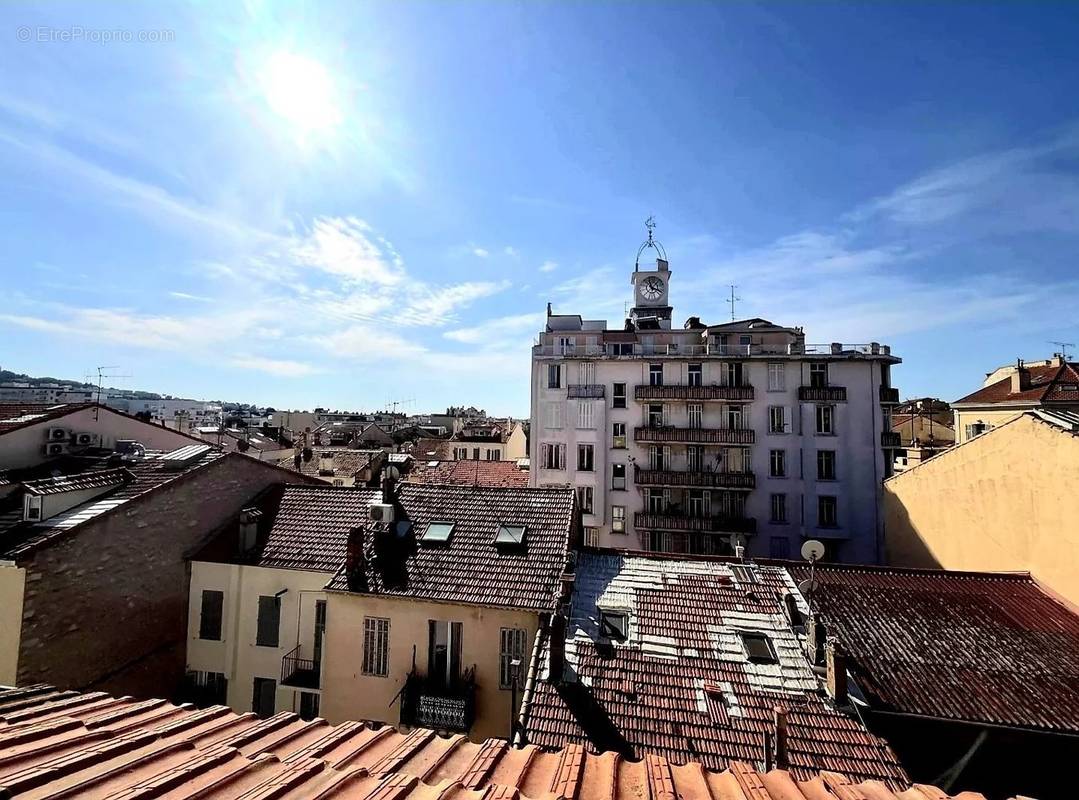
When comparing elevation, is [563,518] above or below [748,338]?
below

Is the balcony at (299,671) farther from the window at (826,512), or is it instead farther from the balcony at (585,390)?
the window at (826,512)

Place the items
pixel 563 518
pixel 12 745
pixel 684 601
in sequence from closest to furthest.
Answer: pixel 12 745, pixel 684 601, pixel 563 518

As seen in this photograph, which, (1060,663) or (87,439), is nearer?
(1060,663)

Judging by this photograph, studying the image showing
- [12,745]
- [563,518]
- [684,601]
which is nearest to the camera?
[12,745]

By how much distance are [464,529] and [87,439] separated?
16.9 meters

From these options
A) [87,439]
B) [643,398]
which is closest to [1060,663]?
[643,398]

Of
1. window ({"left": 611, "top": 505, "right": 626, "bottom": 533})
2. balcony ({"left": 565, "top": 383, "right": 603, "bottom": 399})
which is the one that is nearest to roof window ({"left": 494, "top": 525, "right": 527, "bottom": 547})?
window ({"left": 611, "top": 505, "right": 626, "bottom": 533})

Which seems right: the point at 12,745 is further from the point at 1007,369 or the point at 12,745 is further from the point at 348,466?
the point at 1007,369

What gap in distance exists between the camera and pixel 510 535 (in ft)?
44.4

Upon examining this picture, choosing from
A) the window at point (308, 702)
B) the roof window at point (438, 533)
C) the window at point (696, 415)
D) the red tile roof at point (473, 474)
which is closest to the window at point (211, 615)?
the window at point (308, 702)

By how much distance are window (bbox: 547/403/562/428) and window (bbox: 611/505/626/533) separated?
20.9ft

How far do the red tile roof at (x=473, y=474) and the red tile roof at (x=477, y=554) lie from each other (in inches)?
675

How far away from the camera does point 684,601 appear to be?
11391 mm

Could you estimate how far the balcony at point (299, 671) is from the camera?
12945 millimetres
